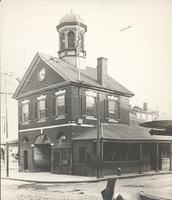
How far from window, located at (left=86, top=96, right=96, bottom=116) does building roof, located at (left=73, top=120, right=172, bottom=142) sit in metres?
0.48

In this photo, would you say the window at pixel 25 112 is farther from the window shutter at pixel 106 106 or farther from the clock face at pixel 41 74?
the window shutter at pixel 106 106

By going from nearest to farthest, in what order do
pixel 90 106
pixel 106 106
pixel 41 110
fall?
pixel 90 106 → pixel 41 110 → pixel 106 106

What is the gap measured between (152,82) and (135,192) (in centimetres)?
220

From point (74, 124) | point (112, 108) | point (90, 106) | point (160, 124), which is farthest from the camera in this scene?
point (112, 108)

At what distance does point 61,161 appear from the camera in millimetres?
12016

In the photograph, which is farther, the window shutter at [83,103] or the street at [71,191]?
the window shutter at [83,103]

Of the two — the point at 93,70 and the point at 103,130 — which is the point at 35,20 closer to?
the point at 93,70

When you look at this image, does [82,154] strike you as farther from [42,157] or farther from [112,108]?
[112,108]

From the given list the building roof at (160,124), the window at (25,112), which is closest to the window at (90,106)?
the window at (25,112)

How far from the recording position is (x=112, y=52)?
23.5ft

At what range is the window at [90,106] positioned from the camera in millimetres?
12125

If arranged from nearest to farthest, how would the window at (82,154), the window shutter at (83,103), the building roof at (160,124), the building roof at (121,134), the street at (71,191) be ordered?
the building roof at (160,124)
the street at (71,191)
the building roof at (121,134)
the window at (82,154)
the window shutter at (83,103)

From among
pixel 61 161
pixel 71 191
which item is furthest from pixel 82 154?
pixel 71 191

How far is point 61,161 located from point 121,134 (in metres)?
1.96
